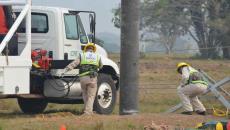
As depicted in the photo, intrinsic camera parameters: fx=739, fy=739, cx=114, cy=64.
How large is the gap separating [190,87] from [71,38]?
122 inches

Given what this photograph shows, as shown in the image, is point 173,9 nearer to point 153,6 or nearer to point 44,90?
point 153,6

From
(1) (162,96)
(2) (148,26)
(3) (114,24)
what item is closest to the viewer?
(1) (162,96)

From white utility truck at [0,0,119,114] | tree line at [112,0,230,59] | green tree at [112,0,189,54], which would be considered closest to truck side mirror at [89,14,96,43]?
white utility truck at [0,0,119,114]

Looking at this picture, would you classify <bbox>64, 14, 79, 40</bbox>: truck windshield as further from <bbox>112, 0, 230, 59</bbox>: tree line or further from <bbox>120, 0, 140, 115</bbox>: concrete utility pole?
<bbox>112, 0, 230, 59</bbox>: tree line

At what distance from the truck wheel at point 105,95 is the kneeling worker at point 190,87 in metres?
1.73

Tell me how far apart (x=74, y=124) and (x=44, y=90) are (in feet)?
11.9

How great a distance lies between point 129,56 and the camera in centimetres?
1539

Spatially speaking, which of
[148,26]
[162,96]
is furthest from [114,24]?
[162,96]

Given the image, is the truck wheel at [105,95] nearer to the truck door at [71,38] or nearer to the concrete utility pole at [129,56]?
the truck door at [71,38]

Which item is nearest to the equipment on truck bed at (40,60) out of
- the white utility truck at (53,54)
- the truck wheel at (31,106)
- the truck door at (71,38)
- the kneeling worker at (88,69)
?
the white utility truck at (53,54)

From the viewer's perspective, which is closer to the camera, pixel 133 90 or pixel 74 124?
pixel 74 124

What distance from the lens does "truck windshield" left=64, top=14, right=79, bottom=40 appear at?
58.6ft

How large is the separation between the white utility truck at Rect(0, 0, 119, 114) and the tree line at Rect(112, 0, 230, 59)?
4891 centimetres

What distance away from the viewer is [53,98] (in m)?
17.6
